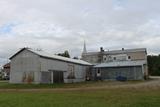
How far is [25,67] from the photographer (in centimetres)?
4362

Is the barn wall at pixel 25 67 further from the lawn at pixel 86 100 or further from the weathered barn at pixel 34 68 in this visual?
the lawn at pixel 86 100

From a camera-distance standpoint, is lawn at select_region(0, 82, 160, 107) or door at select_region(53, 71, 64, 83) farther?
door at select_region(53, 71, 64, 83)

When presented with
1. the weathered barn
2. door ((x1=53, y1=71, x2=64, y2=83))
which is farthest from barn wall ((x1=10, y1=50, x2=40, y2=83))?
door ((x1=53, y1=71, x2=64, y2=83))

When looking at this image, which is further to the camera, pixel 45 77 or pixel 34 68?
pixel 45 77

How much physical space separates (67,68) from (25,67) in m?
9.45

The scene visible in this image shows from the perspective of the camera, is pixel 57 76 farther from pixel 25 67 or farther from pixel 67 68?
pixel 25 67

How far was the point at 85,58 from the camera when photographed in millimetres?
78062

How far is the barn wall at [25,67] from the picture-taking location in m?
42.3

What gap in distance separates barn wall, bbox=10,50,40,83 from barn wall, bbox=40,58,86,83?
Answer: 126 cm

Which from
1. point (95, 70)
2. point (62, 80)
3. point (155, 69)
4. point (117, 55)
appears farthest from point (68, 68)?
point (155, 69)

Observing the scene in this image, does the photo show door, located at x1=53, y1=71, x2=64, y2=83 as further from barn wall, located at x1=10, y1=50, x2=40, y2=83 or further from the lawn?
the lawn

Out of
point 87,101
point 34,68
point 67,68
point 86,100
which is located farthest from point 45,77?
point 87,101

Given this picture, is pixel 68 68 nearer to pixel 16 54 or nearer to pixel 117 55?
pixel 16 54

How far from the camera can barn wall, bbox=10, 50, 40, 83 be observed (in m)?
42.3
